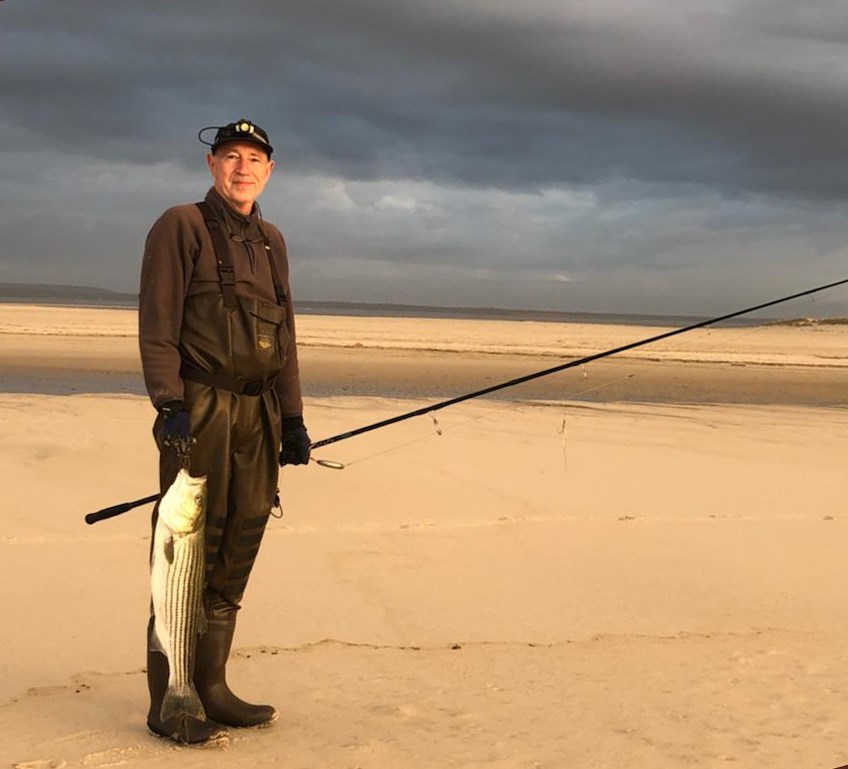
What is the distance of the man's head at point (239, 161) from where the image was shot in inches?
142

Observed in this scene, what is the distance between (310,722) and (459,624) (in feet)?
4.93

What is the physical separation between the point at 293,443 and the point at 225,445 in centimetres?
46

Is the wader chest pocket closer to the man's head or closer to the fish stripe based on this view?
the man's head

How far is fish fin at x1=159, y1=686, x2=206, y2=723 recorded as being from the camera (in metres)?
3.51

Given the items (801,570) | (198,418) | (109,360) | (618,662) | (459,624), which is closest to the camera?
(198,418)

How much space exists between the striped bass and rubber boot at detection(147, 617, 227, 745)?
2.1 inches

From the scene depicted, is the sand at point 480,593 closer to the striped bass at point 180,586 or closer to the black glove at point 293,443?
the striped bass at point 180,586

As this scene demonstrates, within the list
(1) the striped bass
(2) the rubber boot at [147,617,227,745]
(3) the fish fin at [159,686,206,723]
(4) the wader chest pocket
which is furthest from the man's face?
(3) the fish fin at [159,686,206,723]

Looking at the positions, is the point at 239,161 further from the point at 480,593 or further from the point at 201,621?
the point at 480,593

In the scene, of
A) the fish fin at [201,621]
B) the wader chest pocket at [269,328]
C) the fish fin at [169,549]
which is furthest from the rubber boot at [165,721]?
the wader chest pocket at [269,328]

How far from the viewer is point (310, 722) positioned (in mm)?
3900

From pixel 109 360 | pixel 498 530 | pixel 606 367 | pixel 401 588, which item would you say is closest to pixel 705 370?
pixel 606 367

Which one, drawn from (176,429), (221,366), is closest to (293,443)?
(221,366)

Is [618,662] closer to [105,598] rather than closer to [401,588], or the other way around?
[401,588]
